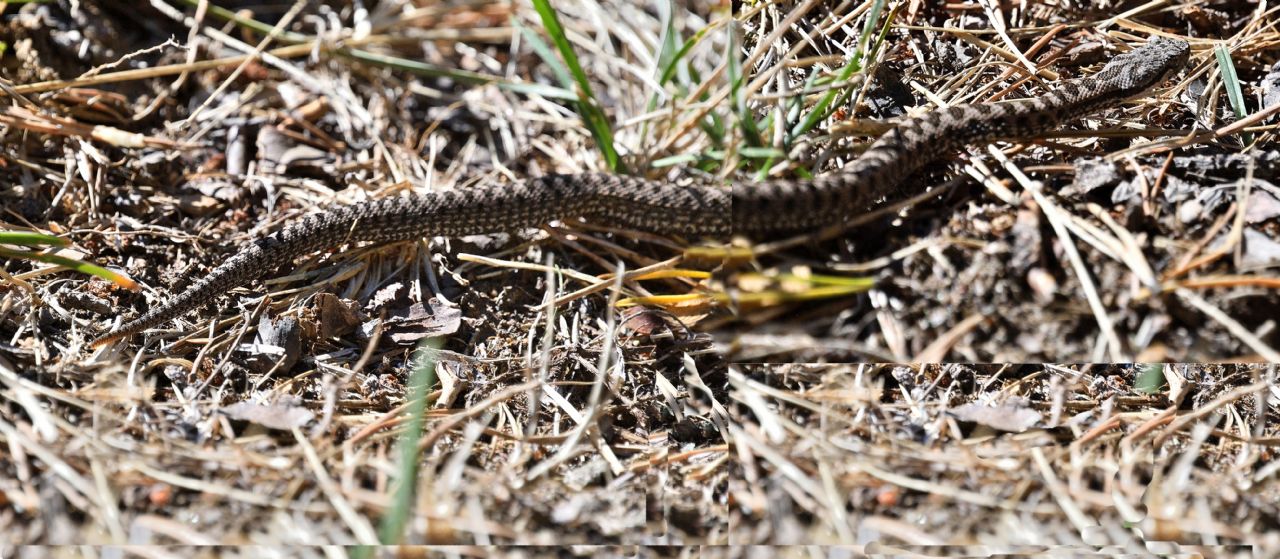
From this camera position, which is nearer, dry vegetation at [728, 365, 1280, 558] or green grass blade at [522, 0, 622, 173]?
dry vegetation at [728, 365, 1280, 558]

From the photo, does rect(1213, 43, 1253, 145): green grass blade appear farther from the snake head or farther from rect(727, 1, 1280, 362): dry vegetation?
the snake head

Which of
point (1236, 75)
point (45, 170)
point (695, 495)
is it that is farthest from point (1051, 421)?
point (45, 170)

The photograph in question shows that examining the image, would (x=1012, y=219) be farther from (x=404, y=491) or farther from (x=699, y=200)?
(x=404, y=491)

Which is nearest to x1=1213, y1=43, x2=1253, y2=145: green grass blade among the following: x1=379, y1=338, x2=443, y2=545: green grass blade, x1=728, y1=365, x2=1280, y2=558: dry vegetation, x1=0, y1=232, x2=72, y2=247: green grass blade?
x1=728, y1=365, x2=1280, y2=558: dry vegetation

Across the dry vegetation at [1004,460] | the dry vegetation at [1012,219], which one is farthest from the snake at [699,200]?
the dry vegetation at [1004,460]

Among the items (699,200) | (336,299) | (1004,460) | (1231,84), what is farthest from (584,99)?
(1231,84)
